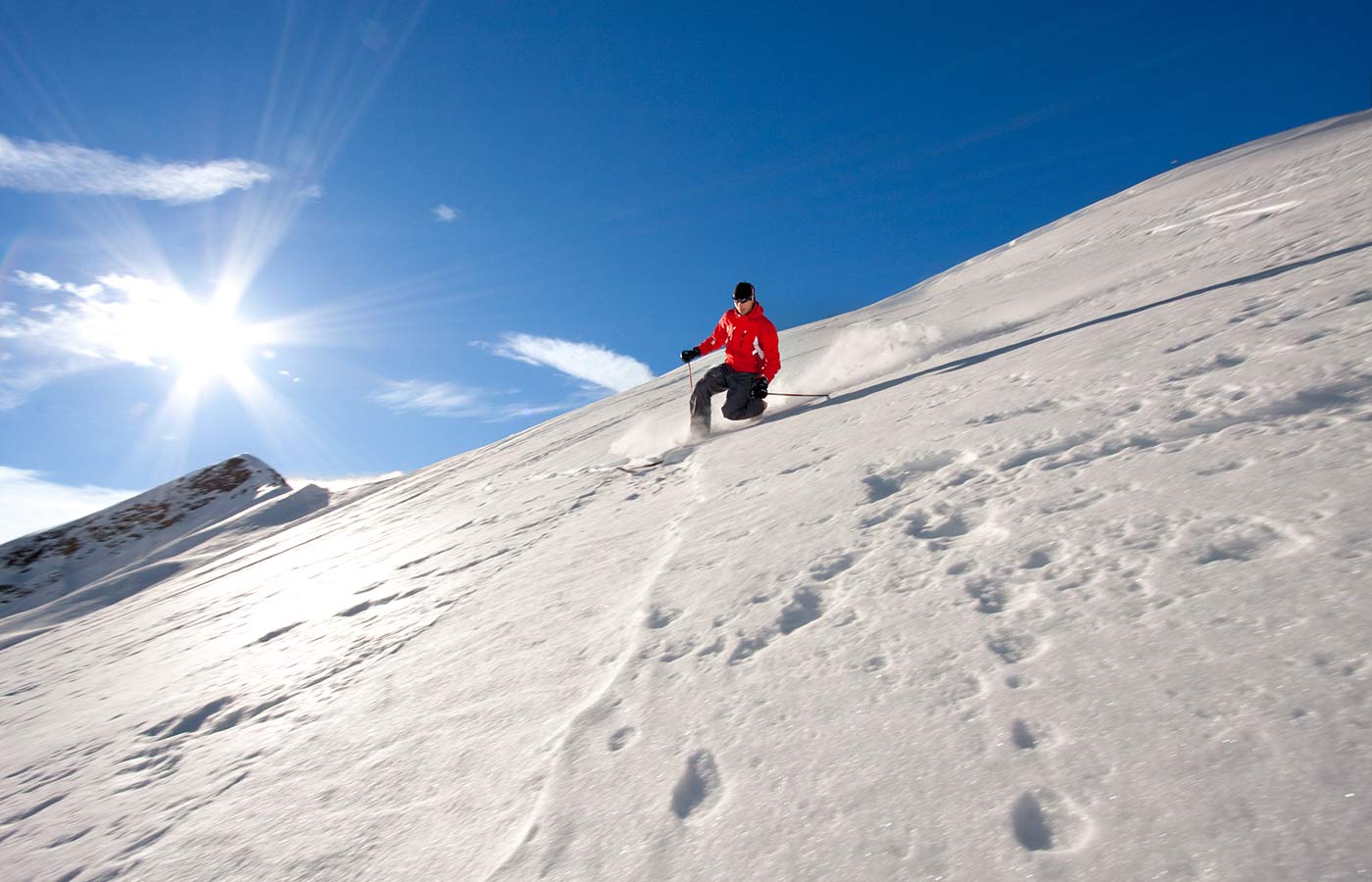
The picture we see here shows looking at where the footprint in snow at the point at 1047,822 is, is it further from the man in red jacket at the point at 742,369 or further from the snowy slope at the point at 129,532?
the snowy slope at the point at 129,532

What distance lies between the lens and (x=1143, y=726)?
5.12 ft

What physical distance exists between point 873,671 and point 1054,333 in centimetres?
520

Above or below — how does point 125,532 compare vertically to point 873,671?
above

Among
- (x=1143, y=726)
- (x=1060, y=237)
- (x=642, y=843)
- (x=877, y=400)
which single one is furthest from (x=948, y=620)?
(x=1060, y=237)

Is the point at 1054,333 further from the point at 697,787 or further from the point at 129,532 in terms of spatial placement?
the point at 129,532

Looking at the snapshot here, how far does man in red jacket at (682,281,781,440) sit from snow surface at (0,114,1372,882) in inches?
90.0

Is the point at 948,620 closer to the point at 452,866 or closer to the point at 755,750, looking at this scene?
the point at 755,750

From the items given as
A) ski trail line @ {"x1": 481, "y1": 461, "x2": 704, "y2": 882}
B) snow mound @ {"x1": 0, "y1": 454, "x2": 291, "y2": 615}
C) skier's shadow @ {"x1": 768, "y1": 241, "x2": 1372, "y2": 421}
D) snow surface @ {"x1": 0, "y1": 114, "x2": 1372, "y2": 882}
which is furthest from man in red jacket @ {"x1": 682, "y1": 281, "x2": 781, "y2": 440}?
snow mound @ {"x1": 0, "y1": 454, "x2": 291, "y2": 615}

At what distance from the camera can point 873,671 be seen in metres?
2.10

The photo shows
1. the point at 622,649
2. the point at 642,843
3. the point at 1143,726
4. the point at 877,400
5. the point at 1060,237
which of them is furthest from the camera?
the point at 1060,237

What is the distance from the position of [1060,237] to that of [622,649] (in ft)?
49.2

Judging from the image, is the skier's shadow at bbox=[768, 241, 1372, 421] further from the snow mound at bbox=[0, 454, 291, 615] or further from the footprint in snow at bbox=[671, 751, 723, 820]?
the snow mound at bbox=[0, 454, 291, 615]

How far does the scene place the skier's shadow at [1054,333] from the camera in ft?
16.4

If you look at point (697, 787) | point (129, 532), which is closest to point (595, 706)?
point (697, 787)
